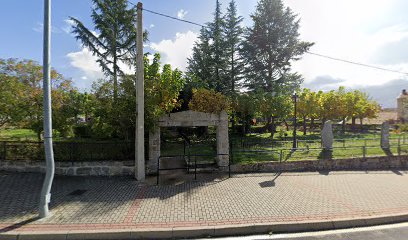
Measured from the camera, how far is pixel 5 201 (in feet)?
21.3

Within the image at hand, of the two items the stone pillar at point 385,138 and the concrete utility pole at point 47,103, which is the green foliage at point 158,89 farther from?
the stone pillar at point 385,138

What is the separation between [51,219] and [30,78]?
25.7 feet

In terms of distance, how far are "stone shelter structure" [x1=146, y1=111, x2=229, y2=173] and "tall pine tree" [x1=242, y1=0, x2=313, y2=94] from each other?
1523 cm

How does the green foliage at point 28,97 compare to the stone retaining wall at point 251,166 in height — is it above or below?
above

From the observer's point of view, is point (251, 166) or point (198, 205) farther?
point (251, 166)

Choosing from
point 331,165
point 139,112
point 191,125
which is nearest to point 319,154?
point 331,165

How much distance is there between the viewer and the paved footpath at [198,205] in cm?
523

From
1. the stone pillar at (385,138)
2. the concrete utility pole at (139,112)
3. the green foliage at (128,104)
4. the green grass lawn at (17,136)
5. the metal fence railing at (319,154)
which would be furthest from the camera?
the stone pillar at (385,138)

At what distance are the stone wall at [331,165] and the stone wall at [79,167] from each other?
482 centimetres

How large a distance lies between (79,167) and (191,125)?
502 cm

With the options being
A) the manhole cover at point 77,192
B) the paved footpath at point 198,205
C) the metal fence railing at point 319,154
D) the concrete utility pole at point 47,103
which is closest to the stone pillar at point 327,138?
the metal fence railing at point 319,154

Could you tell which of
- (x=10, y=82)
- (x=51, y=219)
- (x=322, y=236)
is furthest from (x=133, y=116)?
(x=322, y=236)

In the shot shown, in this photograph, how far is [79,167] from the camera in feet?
30.4

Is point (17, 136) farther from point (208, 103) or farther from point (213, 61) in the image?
point (213, 61)
